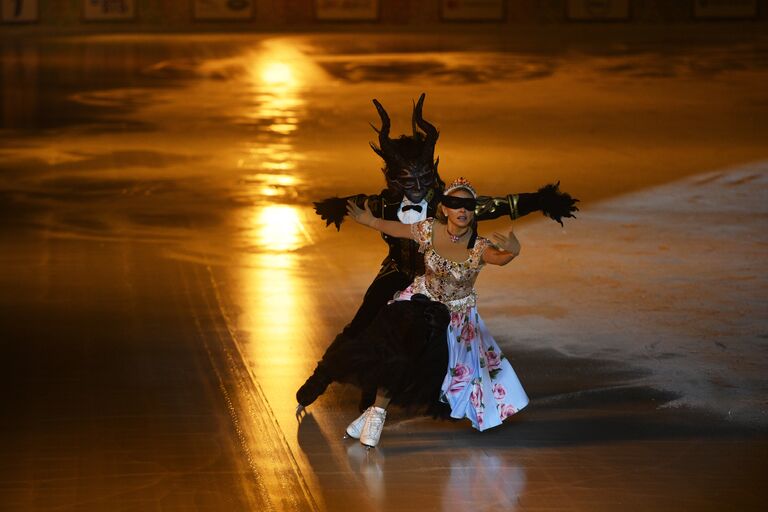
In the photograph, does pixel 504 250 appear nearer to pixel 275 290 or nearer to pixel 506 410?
pixel 506 410

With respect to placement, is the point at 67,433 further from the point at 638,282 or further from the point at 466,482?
the point at 638,282

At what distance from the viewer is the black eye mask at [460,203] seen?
7176 millimetres

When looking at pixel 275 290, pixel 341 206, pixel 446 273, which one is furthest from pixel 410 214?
pixel 275 290

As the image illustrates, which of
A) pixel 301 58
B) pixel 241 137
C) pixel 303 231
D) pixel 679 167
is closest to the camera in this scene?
pixel 303 231

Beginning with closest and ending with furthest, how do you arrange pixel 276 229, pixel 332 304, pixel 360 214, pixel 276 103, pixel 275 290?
pixel 360 214
pixel 332 304
pixel 275 290
pixel 276 229
pixel 276 103

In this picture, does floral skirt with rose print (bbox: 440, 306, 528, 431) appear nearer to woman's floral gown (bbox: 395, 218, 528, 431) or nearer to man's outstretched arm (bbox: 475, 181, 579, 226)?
woman's floral gown (bbox: 395, 218, 528, 431)

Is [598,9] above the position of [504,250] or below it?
above

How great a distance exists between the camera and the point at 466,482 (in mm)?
6871

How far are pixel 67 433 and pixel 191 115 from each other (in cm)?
1532

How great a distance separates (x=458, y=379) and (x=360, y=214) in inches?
41.7

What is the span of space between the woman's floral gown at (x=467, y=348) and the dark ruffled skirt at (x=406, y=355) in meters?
0.07

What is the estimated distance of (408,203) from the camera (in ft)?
25.3

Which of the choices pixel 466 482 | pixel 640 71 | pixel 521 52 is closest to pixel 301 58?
pixel 521 52

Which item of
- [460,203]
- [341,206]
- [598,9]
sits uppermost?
[598,9]
